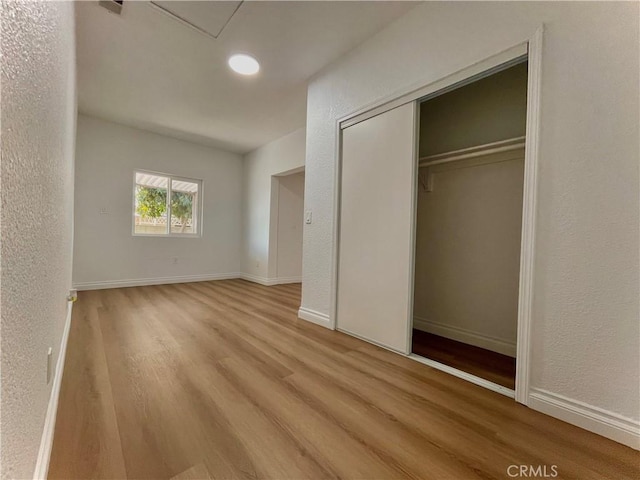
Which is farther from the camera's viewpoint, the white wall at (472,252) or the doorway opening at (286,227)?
the doorway opening at (286,227)

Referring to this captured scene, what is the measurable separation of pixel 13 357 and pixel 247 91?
10.9 ft

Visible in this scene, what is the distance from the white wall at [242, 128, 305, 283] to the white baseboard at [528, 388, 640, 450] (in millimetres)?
3815

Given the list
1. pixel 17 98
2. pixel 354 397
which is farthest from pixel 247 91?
pixel 354 397

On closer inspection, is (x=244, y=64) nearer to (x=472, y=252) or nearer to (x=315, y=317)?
(x=315, y=317)

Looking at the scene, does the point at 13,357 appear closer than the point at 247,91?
Yes

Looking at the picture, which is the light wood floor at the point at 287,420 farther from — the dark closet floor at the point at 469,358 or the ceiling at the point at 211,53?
the ceiling at the point at 211,53

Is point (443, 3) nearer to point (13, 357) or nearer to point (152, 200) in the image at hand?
point (13, 357)

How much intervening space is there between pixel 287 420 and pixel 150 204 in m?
4.67

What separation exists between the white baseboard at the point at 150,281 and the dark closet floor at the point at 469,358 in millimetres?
4067

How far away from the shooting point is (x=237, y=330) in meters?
2.54

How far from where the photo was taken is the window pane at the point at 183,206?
5.01 m

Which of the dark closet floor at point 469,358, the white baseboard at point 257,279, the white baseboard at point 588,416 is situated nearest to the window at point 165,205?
the white baseboard at point 257,279

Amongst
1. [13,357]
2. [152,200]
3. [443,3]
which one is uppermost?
[443,3]

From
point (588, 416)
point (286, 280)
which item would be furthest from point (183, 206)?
point (588, 416)
